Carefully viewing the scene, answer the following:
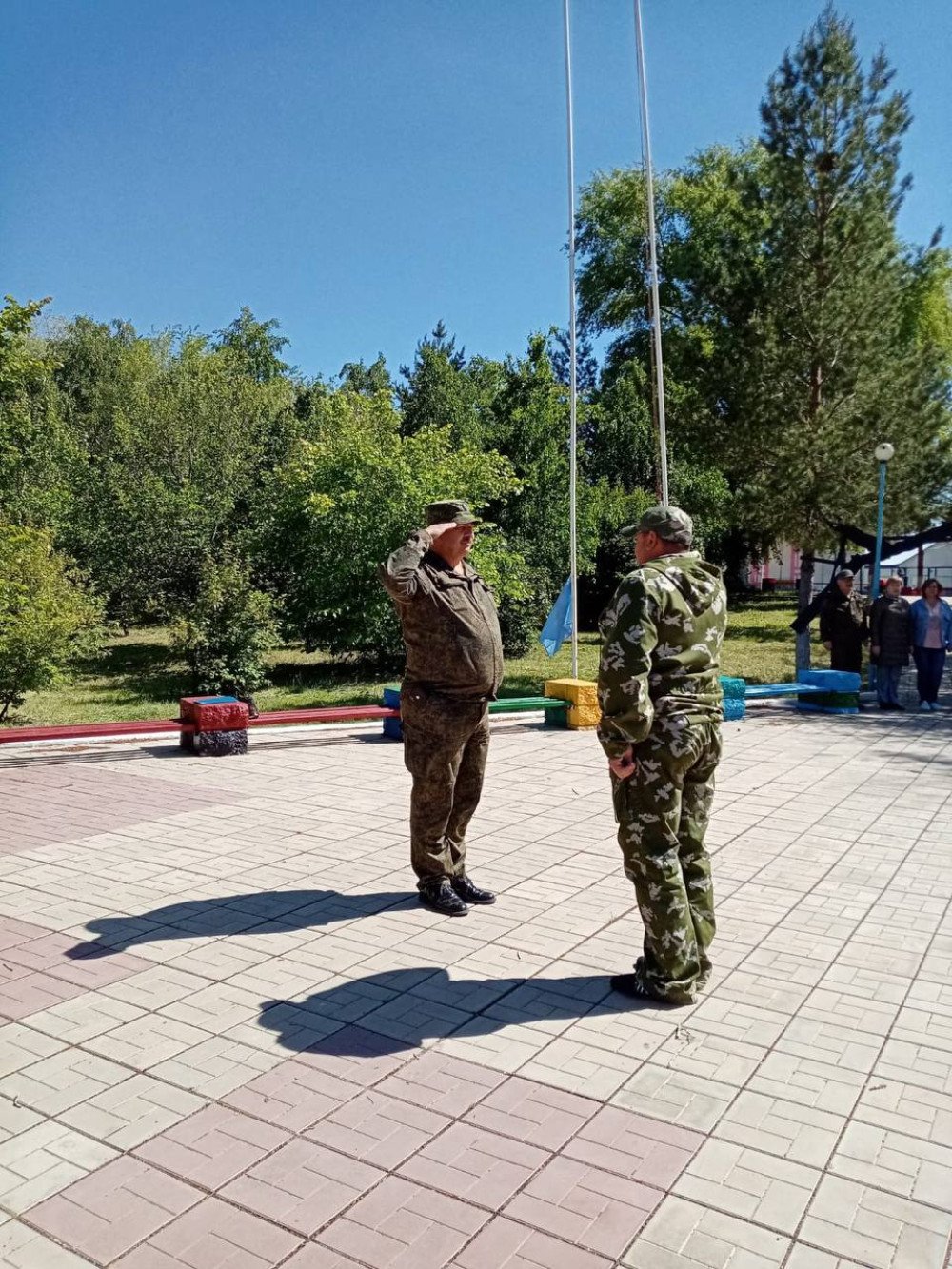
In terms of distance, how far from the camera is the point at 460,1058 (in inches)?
144

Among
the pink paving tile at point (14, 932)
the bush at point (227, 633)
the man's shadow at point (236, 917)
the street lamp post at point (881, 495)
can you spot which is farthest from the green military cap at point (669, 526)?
the bush at point (227, 633)

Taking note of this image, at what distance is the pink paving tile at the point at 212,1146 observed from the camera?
3000 millimetres

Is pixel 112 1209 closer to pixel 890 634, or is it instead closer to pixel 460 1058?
pixel 460 1058

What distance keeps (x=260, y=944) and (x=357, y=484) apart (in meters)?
12.9

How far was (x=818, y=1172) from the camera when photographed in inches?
117

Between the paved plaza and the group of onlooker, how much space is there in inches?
228

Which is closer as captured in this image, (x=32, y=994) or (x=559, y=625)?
(x=32, y=994)

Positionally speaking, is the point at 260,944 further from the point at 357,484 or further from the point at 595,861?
the point at 357,484

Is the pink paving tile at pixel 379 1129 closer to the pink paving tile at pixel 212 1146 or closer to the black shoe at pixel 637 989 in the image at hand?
the pink paving tile at pixel 212 1146

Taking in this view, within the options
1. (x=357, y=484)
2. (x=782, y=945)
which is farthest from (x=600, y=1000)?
(x=357, y=484)

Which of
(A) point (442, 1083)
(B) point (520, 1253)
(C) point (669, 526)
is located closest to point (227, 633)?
(C) point (669, 526)

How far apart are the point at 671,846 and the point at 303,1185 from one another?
175cm

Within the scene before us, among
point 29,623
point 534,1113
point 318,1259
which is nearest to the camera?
point 318,1259

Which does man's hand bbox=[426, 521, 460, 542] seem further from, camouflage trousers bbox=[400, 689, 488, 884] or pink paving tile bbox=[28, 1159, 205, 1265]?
pink paving tile bbox=[28, 1159, 205, 1265]
